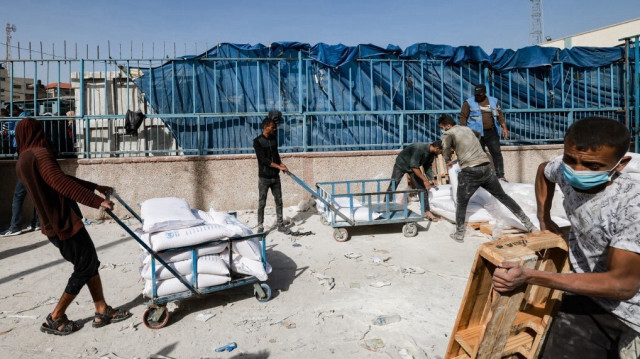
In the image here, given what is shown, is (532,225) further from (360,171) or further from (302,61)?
(302,61)

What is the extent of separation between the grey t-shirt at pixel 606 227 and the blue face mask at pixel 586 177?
56mm

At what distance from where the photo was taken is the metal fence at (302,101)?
7691 millimetres

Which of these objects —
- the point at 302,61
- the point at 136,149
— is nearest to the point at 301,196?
the point at 302,61

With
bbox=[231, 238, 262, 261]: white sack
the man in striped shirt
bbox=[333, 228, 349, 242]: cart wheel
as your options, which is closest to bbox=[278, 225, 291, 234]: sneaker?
bbox=[333, 228, 349, 242]: cart wheel

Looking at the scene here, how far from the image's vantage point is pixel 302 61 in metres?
8.33

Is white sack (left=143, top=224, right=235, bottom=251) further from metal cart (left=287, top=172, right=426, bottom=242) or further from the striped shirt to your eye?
metal cart (left=287, top=172, right=426, bottom=242)

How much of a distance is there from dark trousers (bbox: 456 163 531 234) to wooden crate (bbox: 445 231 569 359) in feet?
12.3

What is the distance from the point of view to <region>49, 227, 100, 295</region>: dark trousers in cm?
332

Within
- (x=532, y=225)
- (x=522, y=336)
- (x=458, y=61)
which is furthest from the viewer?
(x=458, y=61)

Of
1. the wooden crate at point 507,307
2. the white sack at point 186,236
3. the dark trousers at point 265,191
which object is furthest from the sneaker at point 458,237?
the wooden crate at point 507,307

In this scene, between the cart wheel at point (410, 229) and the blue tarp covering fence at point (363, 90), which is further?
the blue tarp covering fence at point (363, 90)

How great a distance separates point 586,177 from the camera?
1.67 metres

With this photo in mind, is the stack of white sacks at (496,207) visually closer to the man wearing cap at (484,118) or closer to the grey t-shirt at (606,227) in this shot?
the man wearing cap at (484,118)

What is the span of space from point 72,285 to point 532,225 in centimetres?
557
